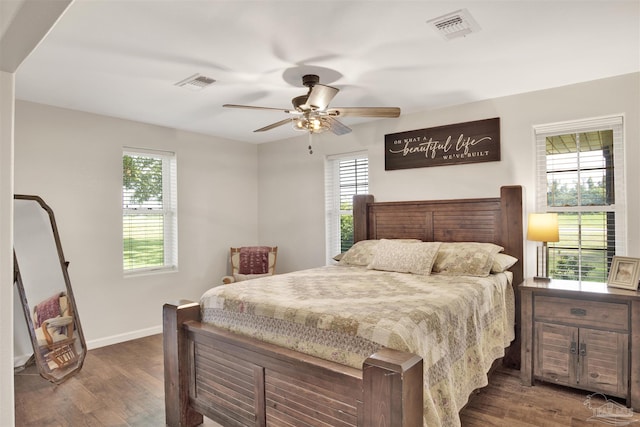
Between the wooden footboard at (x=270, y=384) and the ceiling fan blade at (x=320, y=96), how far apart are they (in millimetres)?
1634

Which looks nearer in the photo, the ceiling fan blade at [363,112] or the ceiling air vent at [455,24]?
the ceiling air vent at [455,24]

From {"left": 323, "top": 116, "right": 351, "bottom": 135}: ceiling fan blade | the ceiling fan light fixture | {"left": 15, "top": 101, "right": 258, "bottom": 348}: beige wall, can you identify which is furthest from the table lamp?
{"left": 15, "top": 101, "right": 258, "bottom": 348}: beige wall

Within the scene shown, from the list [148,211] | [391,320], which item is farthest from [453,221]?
[148,211]

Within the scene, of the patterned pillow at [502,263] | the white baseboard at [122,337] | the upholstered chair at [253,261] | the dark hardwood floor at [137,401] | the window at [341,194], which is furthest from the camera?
the upholstered chair at [253,261]

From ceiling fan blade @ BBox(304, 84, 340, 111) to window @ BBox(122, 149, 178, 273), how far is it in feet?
8.56

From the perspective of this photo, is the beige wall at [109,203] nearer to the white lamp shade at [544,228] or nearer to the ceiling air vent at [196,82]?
the ceiling air vent at [196,82]

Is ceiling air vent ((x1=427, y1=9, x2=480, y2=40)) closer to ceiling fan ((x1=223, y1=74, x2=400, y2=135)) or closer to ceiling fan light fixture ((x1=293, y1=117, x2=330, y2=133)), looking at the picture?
ceiling fan ((x1=223, y1=74, x2=400, y2=135))

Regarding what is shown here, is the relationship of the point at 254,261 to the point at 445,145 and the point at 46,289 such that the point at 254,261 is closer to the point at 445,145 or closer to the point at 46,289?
the point at 46,289

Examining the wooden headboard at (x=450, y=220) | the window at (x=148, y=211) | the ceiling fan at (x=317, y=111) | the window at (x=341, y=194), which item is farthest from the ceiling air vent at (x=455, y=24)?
the window at (x=148, y=211)

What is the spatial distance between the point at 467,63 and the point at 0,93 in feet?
9.10

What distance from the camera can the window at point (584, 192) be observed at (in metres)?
3.14

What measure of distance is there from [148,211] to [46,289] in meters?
1.35

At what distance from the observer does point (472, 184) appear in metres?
3.78

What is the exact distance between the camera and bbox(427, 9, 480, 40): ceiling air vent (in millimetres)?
2142
